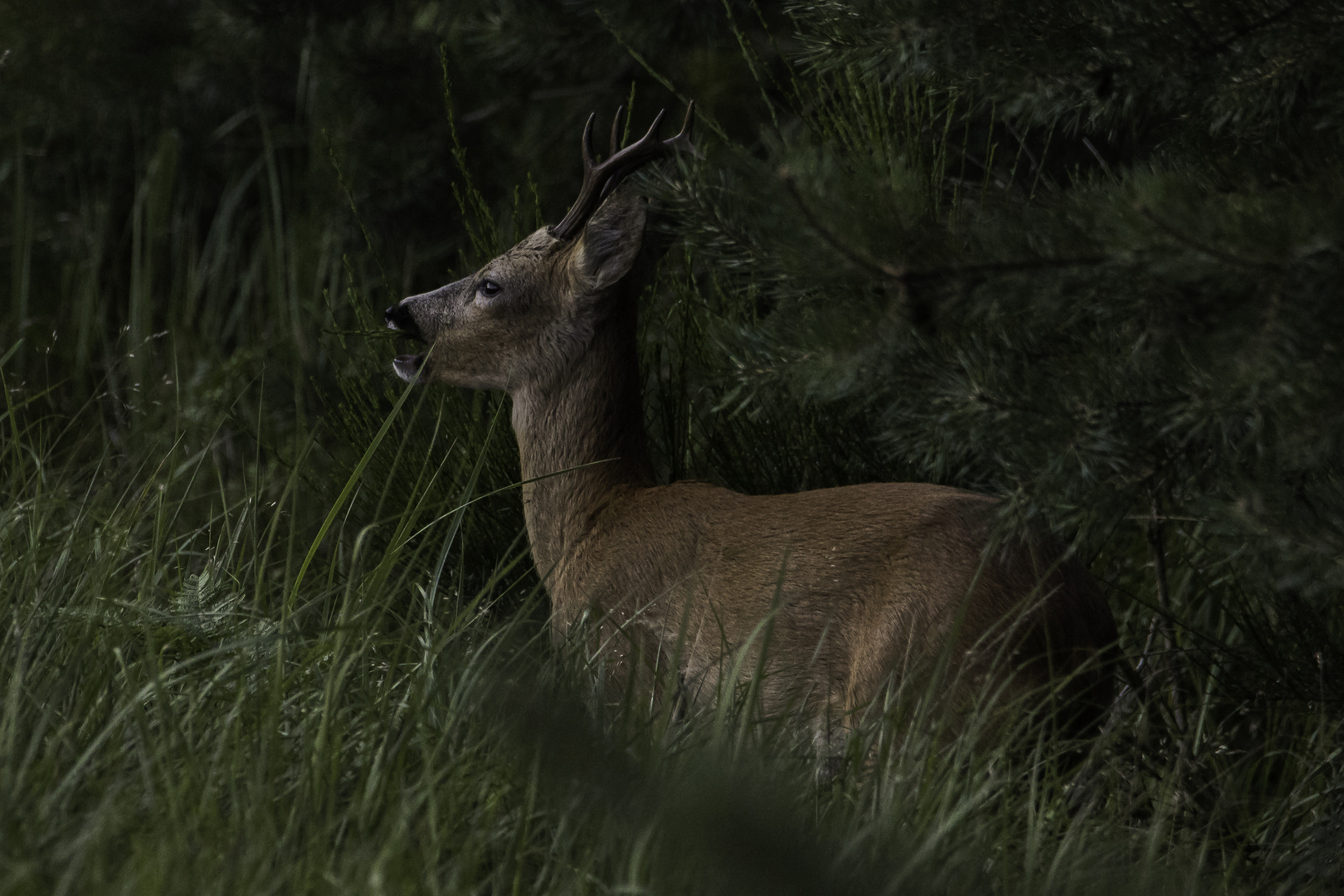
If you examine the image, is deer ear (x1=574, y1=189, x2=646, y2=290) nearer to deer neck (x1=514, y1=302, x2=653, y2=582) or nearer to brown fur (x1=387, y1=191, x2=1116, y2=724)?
brown fur (x1=387, y1=191, x2=1116, y2=724)

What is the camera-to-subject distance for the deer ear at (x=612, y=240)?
3.04 metres

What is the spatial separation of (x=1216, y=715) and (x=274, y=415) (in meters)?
2.87

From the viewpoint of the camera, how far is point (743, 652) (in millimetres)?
2080

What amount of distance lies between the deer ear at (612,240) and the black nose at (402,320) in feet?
1.34

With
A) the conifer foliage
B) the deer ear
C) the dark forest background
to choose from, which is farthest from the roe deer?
the conifer foliage

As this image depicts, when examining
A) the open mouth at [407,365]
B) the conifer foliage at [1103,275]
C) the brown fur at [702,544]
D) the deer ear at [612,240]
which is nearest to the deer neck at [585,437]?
the brown fur at [702,544]

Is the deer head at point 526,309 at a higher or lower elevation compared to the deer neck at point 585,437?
higher

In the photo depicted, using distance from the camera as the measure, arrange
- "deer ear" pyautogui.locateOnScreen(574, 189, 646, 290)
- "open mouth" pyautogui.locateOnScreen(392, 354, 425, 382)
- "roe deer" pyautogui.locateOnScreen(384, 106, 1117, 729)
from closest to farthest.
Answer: "roe deer" pyautogui.locateOnScreen(384, 106, 1117, 729)
"deer ear" pyautogui.locateOnScreen(574, 189, 646, 290)
"open mouth" pyautogui.locateOnScreen(392, 354, 425, 382)

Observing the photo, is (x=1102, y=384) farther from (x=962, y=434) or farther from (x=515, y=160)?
(x=515, y=160)

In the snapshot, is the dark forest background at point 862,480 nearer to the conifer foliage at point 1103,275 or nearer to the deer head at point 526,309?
the conifer foliage at point 1103,275

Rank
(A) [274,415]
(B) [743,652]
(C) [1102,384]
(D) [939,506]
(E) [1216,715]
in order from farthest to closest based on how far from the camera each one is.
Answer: (A) [274,415] → (E) [1216,715] → (D) [939,506] → (B) [743,652] → (C) [1102,384]

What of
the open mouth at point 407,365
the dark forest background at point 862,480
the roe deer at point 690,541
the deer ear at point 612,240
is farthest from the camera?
the open mouth at point 407,365

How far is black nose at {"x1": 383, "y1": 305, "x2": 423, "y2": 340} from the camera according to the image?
317cm

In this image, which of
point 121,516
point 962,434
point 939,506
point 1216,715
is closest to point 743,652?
point 962,434
